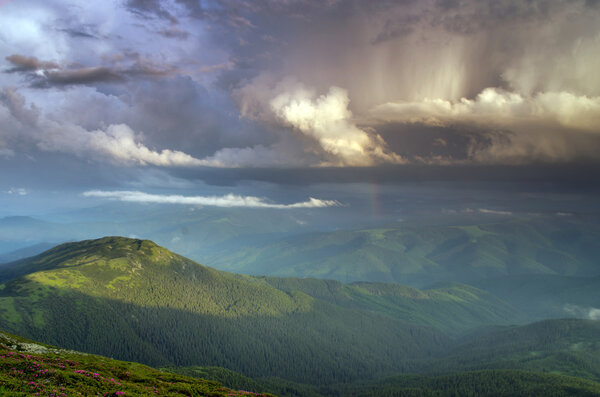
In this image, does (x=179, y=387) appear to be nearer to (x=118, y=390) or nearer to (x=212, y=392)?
(x=212, y=392)

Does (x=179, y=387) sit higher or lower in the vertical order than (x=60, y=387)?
lower

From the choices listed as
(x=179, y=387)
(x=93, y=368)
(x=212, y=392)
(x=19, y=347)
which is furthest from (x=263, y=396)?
(x=19, y=347)

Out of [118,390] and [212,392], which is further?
[212,392]

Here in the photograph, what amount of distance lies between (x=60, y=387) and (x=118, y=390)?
38.2 ft

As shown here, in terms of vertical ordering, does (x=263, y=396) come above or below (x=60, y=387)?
below

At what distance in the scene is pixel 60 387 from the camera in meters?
58.4

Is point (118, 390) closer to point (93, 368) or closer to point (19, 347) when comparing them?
point (93, 368)

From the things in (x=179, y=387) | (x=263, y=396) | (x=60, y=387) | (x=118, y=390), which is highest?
(x=60, y=387)

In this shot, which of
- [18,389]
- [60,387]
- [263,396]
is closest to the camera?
[18,389]

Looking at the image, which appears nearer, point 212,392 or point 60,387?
point 60,387

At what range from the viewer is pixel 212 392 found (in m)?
95.2

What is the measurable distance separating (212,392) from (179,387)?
28.3 feet

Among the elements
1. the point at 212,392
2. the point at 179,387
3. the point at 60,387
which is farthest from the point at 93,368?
the point at 60,387

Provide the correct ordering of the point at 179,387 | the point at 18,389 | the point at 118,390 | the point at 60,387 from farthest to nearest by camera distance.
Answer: the point at 179,387 → the point at 118,390 → the point at 60,387 → the point at 18,389
